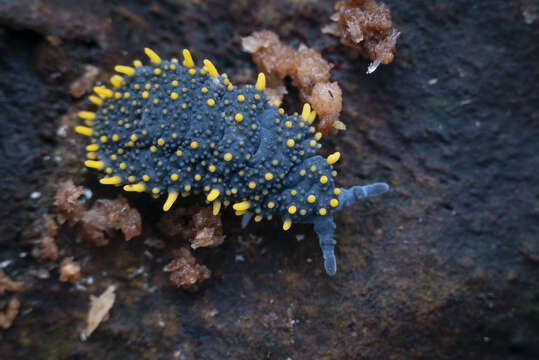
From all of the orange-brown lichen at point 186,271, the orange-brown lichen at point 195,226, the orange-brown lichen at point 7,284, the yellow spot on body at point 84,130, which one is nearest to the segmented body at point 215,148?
the yellow spot on body at point 84,130

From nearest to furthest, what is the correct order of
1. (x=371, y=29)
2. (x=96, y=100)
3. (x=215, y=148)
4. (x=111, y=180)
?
1. (x=215, y=148)
2. (x=111, y=180)
3. (x=96, y=100)
4. (x=371, y=29)

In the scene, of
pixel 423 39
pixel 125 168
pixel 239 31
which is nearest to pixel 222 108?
pixel 125 168

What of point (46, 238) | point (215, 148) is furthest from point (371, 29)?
point (46, 238)

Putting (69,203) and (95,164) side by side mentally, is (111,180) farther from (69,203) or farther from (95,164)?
(69,203)

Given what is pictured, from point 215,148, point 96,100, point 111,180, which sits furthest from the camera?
point 96,100

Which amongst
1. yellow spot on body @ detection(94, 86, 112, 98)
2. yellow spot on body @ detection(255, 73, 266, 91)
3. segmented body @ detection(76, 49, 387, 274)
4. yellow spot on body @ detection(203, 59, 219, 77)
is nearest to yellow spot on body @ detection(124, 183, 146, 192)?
segmented body @ detection(76, 49, 387, 274)

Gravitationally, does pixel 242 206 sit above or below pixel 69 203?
above

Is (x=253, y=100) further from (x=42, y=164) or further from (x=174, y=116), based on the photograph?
(x=42, y=164)

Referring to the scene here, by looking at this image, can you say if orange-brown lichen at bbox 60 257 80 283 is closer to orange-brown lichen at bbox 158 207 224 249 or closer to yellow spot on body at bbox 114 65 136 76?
orange-brown lichen at bbox 158 207 224 249
